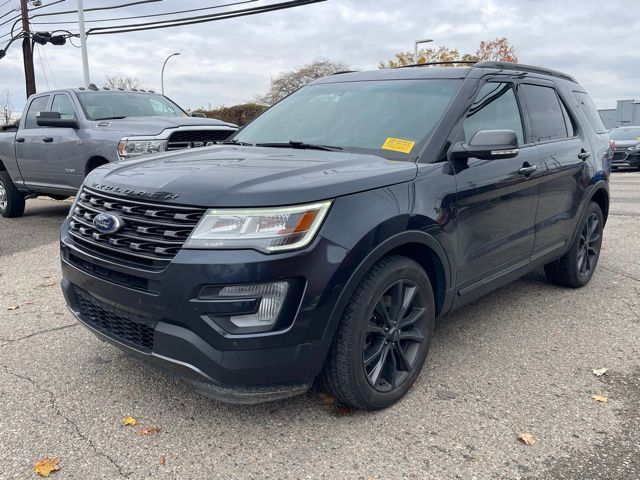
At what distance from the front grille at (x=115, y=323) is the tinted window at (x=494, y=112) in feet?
7.16

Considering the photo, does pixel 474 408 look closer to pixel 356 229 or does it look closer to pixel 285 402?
pixel 285 402

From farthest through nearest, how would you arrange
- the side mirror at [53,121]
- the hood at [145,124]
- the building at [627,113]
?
the building at [627,113]
the side mirror at [53,121]
the hood at [145,124]

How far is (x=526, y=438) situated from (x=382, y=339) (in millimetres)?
839

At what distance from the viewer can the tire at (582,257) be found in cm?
492

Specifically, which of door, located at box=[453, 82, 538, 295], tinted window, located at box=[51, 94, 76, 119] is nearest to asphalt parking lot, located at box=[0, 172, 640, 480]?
door, located at box=[453, 82, 538, 295]

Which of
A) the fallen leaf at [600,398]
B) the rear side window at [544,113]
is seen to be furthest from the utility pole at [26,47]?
the fallen leaf at [600,398]

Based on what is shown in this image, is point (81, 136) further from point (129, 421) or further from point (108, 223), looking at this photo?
point (129, 421)

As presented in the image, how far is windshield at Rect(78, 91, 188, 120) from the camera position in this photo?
758 centimetres

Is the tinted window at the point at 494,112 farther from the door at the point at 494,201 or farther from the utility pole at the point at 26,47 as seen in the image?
the utility pole at the point at 26,47

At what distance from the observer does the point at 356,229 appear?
2590 millimetres

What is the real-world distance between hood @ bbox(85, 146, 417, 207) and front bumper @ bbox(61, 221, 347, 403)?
0.25m

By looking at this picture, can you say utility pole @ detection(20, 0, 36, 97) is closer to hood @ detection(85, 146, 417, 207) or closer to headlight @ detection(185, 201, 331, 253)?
hood @ detection(85, 146, 417, 207)

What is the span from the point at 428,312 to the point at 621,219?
288 inches

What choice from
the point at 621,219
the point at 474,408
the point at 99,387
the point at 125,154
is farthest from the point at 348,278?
the point at 621,219
